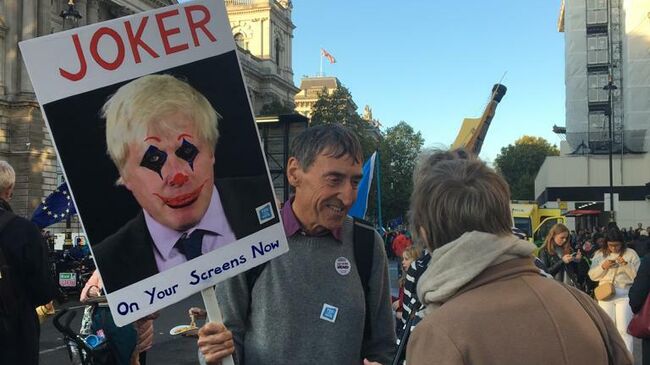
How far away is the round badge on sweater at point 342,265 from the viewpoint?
8.62ft

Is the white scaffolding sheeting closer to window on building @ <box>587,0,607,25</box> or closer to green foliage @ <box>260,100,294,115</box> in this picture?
window on building @ <box>587,0,607,25</box>

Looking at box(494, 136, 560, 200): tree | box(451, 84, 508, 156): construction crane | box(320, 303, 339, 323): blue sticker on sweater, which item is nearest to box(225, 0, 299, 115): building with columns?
box(494, 136, 560, 200): tree

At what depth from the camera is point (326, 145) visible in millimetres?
2678

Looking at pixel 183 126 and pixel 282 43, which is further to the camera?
pixel 282 43

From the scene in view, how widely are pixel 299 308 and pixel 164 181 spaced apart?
0.67 metres

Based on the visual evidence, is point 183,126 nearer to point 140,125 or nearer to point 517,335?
point 140,125

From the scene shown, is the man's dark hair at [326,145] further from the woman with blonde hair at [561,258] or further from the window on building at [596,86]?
the window on building at [596,86]

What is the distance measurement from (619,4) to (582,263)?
38719 millimetres

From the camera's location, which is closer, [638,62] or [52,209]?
[52,209]

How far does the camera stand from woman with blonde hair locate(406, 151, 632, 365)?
1692mm

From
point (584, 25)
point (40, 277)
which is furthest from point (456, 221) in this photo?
point (584, 25)

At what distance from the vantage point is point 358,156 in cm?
273

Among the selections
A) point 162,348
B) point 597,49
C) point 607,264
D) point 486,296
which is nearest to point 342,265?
point 486,296

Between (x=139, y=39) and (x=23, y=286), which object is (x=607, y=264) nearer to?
(x=23, y=286)
